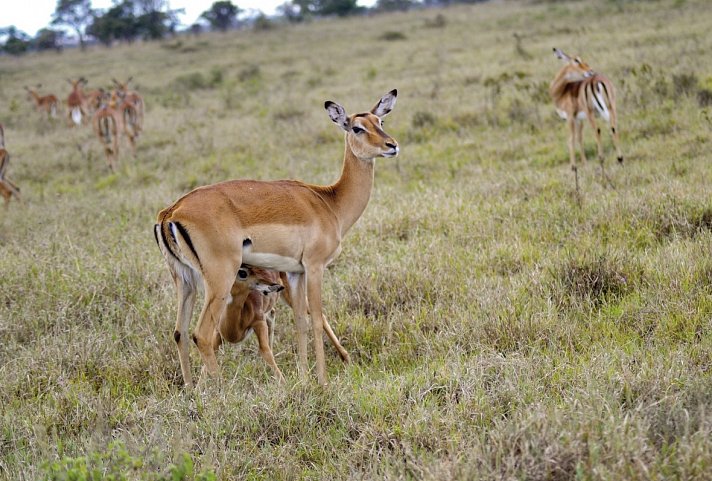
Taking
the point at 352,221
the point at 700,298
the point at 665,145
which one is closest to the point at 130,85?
the point at 665,145

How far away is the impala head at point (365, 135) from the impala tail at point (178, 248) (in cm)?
128

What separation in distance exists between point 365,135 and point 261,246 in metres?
1.03

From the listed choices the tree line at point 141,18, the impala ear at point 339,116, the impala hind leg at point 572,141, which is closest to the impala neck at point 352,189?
the impala ear at point 339,116

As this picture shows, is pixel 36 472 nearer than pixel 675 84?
Yes

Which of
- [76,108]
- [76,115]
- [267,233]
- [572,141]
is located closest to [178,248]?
[267,233]

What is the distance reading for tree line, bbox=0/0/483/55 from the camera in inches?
1561

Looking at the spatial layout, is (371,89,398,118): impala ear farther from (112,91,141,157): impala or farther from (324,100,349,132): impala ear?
(112,91,141,157): impala

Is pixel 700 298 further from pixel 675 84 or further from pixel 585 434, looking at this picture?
pixel 675 84

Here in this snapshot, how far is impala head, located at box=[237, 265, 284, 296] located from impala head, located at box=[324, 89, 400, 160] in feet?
3.06

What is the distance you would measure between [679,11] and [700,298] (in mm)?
16255

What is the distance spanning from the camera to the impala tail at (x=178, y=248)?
3.79m

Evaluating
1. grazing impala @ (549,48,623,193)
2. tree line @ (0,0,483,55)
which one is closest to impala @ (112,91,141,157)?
grazing impala @ (549,48,623,193)

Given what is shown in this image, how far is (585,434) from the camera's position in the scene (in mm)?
2658

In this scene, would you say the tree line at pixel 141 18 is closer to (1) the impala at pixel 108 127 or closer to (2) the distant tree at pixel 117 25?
(2) the distant tree at pixel 117 25
